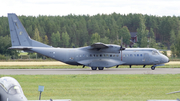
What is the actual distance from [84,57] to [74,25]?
79.6 meters

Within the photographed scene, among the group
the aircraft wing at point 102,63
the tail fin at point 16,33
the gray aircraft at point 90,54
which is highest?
the tail fin at point 16,33

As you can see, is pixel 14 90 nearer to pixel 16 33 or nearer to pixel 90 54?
pixel 90 54

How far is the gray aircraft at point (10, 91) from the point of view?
8.12m

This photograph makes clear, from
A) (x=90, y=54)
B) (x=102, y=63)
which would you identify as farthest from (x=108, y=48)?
(x=90, y=54)

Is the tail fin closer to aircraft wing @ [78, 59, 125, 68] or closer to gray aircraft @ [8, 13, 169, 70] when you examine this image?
gray aircraft @ [8, 13, 169, 70]

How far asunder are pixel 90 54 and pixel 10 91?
26.3 m

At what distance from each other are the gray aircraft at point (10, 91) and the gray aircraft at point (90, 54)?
2526 cm

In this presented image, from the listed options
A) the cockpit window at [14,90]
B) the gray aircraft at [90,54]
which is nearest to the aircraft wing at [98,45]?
the gray aircraft at [90,54]

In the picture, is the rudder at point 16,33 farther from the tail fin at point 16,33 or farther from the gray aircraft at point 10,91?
the gray aircraft at point 10,91

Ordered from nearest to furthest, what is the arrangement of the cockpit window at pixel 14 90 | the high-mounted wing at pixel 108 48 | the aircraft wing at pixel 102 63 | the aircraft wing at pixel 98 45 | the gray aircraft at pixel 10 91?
1. the gray aircraft at pixel 10 91
2. the cockpit window at pixel 14 90
3. the aircraft wing at pixel 98 45
4. the high-mounted wing at pixel 108 48
5. the aircraft wing at pixel 102 63

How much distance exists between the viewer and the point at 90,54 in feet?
113

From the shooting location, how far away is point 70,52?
34.6 m

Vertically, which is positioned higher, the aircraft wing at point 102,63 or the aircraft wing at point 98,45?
the aircraft wing at point 98,45

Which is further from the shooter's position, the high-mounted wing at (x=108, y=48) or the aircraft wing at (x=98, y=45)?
the high-mounted wing at (x=108, y=48)
